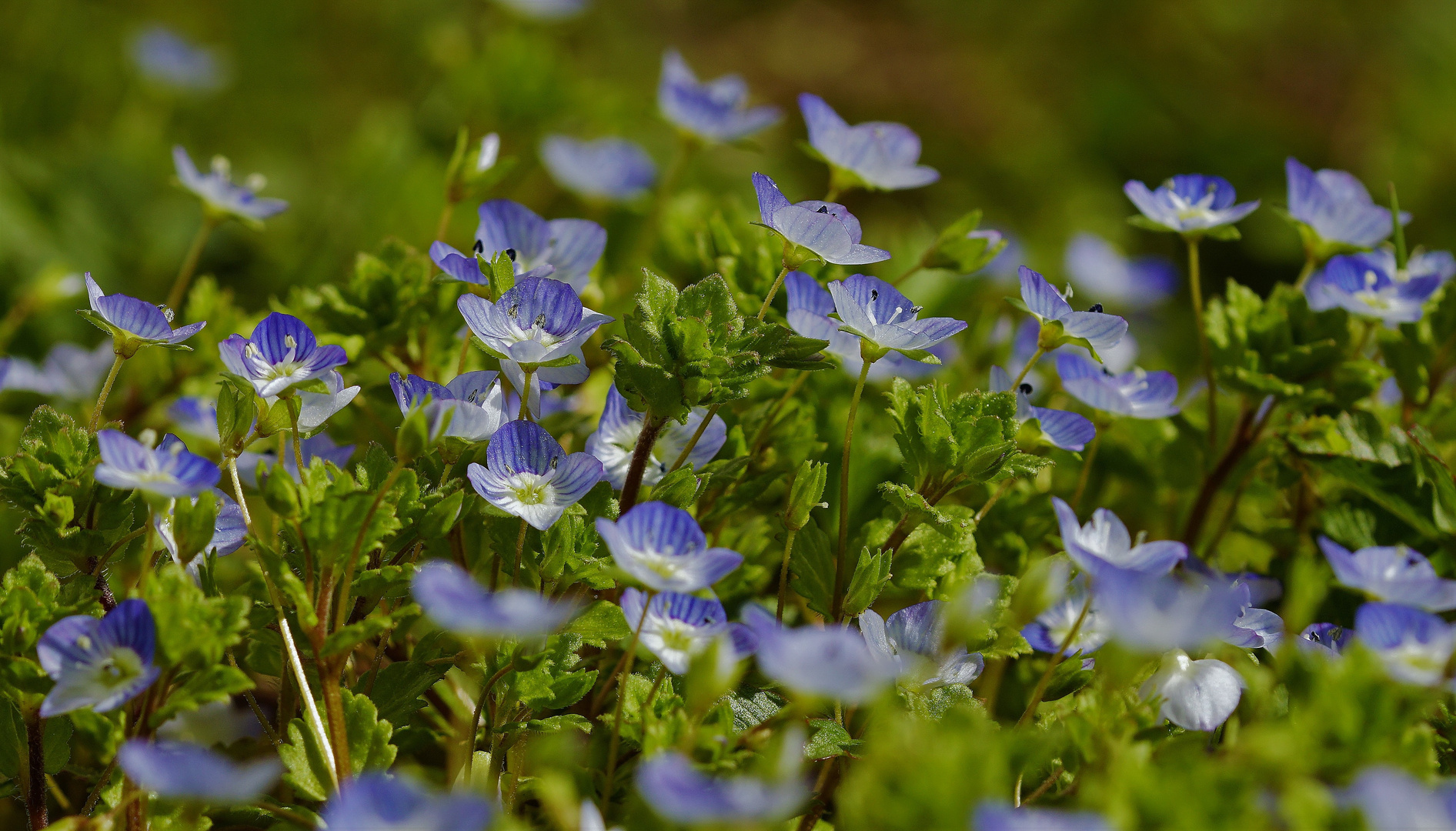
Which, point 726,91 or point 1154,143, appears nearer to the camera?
point 726,91

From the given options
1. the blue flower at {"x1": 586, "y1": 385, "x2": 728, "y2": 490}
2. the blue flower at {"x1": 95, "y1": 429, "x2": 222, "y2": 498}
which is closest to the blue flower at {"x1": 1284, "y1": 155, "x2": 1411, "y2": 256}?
the blue flower at {"x1": 586, "y1": 385, "x2": 728, "y2": 490}

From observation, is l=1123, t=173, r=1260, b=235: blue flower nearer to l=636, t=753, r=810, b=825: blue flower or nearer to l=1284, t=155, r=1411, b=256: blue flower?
l=1284, t=155, r=1411, b=256: blue flower

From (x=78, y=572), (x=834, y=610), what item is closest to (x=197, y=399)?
(x=78, y=572)

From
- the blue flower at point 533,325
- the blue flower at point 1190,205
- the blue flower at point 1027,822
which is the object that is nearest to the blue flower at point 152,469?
the blue flower at point 533,325

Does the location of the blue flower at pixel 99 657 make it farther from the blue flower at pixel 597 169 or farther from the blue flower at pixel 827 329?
the blue flower at pixel 597 169

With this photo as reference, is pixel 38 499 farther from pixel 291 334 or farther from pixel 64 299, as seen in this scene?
pixel 64 299

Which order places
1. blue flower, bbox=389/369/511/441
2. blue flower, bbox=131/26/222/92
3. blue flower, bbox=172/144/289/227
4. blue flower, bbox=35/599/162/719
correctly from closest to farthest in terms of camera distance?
blue flower, bbox=35/599/162/719, blue flower, bbox=389/369/511/441, blue flower, bbox=172/144/289/227, blue flower, bbox=131/26/222/92
